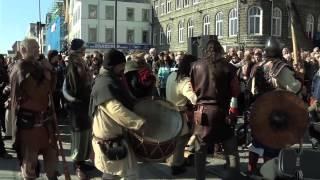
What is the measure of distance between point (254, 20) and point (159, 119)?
136 feet

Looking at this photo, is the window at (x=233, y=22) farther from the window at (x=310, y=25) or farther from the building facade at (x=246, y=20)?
the window at (x=310, y=25)

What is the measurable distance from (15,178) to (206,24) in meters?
46.7

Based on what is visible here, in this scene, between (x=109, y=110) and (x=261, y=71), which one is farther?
(x=261, y=71)

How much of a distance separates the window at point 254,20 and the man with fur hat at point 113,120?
41326 millimetres

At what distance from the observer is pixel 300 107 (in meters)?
6.62

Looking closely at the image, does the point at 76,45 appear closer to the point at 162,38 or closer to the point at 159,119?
the point at 159,119

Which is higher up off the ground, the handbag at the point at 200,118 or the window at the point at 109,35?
the window at the point at 109,35

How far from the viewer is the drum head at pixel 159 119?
5047 millimetres

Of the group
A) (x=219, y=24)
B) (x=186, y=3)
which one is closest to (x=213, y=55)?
(x=219, y=24)

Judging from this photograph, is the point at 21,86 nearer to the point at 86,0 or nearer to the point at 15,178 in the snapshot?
the point at 15,178

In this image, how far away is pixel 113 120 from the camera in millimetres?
4988

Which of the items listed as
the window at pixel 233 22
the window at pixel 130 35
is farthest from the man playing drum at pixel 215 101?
the window at pixel 130 35

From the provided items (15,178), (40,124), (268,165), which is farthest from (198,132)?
(15,178)

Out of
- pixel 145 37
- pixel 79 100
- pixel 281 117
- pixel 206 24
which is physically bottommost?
pixel 281 117
